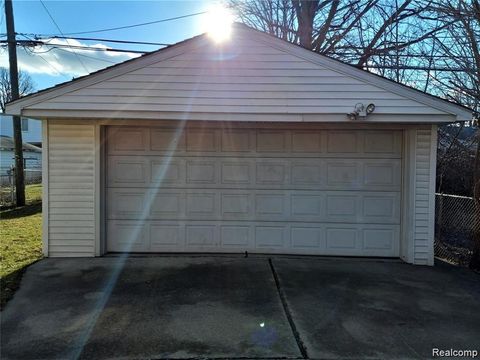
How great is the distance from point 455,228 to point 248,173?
4968 mm

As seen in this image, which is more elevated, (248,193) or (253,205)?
(248,193)

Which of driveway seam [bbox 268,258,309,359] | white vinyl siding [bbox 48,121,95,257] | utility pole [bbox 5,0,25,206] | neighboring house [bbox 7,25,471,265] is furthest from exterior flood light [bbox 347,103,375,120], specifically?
utility pole [bbox 5,0,25,206]

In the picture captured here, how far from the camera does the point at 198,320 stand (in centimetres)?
456

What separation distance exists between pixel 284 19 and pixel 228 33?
34.8 ft

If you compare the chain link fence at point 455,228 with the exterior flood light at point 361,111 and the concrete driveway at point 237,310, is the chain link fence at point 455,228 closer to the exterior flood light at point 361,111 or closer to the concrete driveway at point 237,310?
the concrete driveway at point 237,310

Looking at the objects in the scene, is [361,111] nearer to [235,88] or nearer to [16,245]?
[235,88]

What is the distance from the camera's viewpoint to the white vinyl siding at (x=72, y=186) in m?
7.26

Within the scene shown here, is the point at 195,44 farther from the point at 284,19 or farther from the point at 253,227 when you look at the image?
the point at 284,19

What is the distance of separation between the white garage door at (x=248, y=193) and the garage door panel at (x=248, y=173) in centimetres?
2

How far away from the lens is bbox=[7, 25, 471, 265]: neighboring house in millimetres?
7270

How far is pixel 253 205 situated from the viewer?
25.1ft
